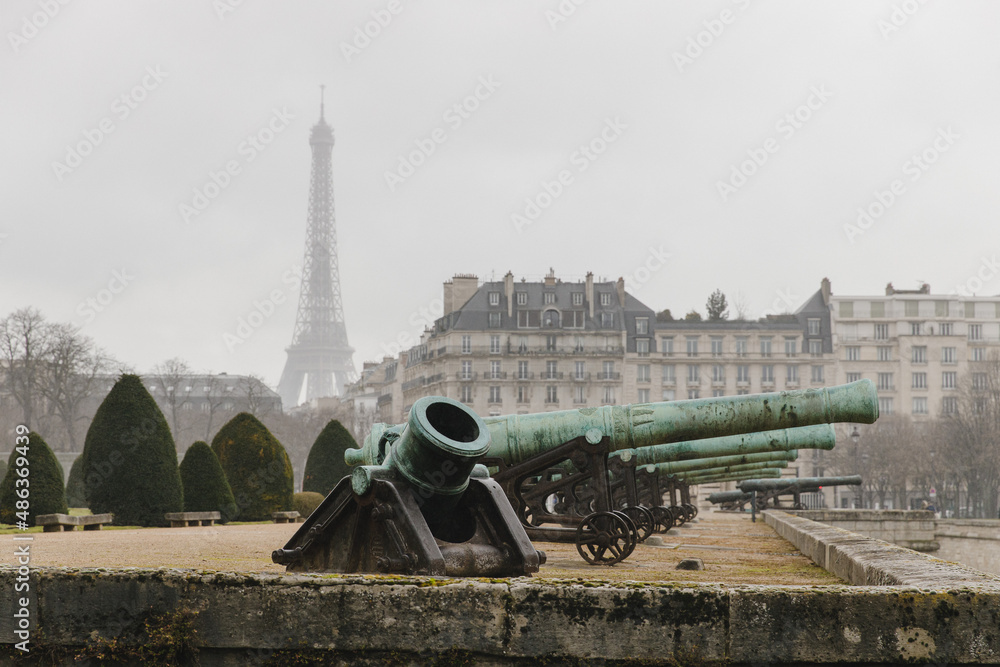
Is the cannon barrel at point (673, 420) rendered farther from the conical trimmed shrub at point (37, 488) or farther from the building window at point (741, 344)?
the building window at point (741, 344)

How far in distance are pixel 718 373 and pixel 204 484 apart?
61558 millimetres

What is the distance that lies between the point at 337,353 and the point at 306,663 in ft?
563

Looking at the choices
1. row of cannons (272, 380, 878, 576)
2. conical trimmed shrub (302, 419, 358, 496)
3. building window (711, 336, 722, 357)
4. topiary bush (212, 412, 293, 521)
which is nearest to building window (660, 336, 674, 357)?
building window (711, 336, 722, 357)

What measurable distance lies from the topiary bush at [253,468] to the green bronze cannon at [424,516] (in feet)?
70.8

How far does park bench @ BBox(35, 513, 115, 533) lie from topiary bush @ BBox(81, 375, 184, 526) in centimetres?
84

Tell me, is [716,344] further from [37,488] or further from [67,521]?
[67,521]

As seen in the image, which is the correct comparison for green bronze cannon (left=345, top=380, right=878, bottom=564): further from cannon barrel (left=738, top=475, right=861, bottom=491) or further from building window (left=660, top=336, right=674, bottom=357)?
building window (left=660, top=336, right=674, bottom=357)

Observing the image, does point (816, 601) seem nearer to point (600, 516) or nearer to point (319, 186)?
point (600, 516)

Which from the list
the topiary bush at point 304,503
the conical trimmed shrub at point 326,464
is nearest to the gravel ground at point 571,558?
the topiary bush at point 304,503

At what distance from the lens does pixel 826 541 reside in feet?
33.4

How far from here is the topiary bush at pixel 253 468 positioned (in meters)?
28.3

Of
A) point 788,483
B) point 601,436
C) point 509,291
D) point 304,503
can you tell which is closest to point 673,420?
point 601,436

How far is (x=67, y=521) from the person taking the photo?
845 inches

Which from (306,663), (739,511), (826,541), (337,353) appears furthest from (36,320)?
(337,353)
